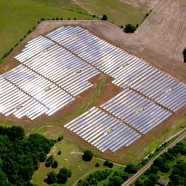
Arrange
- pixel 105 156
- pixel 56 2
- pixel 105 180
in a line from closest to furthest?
pixel 105 180, pixel 105 156, pixel 56 2

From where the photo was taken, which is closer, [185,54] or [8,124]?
[8,124]

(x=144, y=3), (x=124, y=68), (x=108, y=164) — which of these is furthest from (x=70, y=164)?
(x=144, y=3)

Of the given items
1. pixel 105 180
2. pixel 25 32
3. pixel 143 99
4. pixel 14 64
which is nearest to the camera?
pixel 105 180

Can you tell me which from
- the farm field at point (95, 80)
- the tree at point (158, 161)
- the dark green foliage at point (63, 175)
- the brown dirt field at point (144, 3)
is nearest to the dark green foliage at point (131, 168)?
the farm field at point (95, 80)

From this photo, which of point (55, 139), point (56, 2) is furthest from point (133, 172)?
point (56, 2)

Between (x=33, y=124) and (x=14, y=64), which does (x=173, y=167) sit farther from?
(x=14, y=64)

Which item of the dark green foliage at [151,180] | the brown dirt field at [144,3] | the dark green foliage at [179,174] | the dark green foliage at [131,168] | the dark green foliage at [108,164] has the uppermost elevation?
the brown dirt field at [144,3]

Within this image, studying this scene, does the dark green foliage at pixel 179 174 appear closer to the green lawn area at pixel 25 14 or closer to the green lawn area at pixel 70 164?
the green lawn area at pixel 70 164
